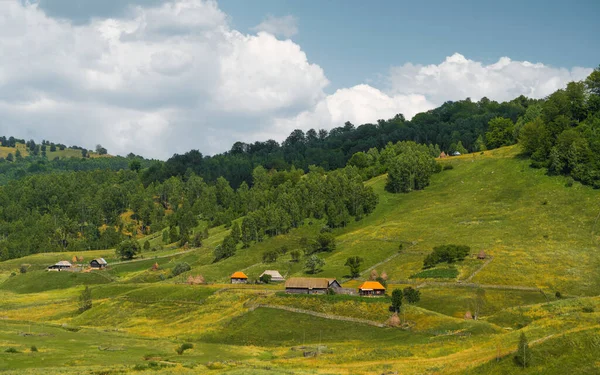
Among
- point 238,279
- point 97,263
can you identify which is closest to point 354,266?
point 238,279

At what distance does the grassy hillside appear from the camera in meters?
69.6

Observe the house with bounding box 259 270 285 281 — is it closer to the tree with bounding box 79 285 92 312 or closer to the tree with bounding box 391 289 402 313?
the tree with bounding box 79 285 92 312

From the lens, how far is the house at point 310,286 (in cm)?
11512

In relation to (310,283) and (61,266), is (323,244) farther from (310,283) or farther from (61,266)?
(61,266)

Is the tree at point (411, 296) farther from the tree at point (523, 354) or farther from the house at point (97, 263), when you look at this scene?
the house at point (97, 263)

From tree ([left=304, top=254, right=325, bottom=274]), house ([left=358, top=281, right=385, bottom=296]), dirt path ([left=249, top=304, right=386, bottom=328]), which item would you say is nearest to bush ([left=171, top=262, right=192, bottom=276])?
tree ([left=304, top=254, right=325, bottom=274])

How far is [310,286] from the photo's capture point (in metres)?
Result: 116

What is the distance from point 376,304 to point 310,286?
16.8m

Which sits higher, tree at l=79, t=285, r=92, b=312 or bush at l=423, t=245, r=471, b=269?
bush at l=423, t=245, r=471, b=269

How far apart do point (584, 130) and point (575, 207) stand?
38070 millimetres

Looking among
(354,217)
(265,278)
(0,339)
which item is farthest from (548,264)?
(0,339)

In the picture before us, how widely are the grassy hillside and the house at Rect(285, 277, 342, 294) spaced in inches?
130

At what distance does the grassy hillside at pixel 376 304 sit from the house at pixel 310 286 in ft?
10.9

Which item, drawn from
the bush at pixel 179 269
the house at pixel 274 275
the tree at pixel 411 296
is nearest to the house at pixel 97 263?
the bush at pixel 179 269
